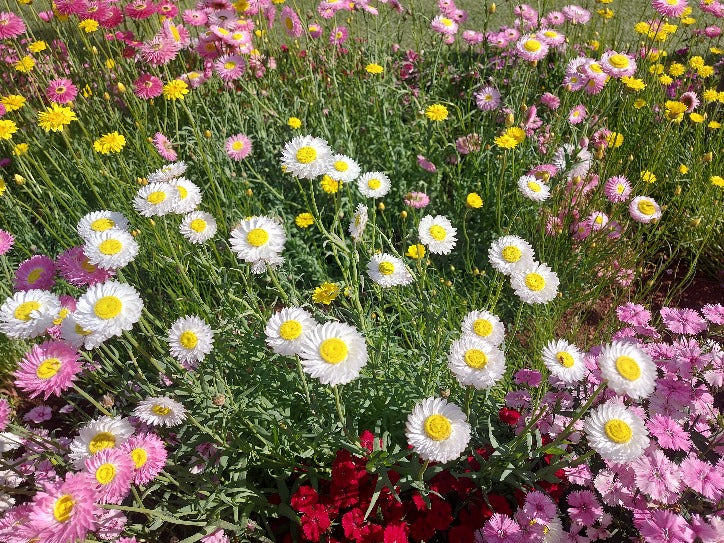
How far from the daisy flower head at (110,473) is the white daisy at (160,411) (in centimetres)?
25

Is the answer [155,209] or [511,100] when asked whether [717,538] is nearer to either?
[155,209]

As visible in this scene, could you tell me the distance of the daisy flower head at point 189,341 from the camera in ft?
4.44

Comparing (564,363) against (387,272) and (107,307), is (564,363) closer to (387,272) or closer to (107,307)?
(387,272)

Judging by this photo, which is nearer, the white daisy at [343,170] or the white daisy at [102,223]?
the white daisy at [102,223]

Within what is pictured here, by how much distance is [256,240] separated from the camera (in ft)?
4.78

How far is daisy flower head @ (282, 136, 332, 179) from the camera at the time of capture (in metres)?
1.70

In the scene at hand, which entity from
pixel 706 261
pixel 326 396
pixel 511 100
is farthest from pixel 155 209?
pixel 706 261

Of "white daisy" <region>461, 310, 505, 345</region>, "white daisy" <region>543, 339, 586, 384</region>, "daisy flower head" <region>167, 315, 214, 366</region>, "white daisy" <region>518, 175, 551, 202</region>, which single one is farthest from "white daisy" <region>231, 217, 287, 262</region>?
"white daisy" <region>518, 175, 551, 202</region>

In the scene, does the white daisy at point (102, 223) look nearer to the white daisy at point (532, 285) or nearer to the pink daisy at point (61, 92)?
the white daisy at point (532, 285)

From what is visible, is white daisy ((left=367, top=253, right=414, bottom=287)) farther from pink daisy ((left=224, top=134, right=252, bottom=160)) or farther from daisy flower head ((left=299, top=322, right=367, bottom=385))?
pink daisy ((left=224, top=134, right=252, bottom=160))

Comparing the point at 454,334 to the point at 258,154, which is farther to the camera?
the point at 258,154

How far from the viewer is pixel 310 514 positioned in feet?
4.58

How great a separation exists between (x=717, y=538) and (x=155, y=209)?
1.75 meters

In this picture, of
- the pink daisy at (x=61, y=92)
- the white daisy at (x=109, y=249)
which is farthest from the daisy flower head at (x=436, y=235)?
the pink daisy at (x=61, y=92)
